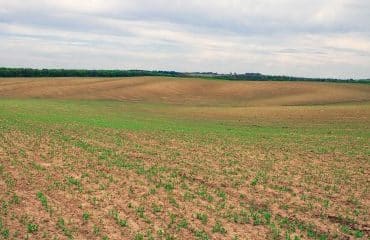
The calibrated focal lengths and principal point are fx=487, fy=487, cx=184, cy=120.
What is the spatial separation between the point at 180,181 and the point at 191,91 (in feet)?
214

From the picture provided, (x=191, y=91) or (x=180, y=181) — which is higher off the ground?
(x=191, y=91)

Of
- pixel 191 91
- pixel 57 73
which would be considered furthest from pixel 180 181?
pixel 57 73

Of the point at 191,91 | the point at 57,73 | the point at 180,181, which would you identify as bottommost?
the point at 180,181

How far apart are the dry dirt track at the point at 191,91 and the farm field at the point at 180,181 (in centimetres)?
3493

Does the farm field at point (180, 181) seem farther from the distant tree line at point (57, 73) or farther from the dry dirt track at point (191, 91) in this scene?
the distant tree line at point (57, 73)

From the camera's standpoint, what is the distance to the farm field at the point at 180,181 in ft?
39.1

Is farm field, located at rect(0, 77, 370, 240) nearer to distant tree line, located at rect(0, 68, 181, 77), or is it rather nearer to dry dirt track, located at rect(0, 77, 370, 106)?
dry dirt track, located at rect(0, 77, 370, 106)

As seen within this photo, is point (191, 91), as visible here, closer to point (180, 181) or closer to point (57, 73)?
point (57, 73)

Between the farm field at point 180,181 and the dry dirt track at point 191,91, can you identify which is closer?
the farm field at point 180,181

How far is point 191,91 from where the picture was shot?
8175 centimetres

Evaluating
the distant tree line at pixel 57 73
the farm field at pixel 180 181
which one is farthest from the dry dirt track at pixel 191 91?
the farm field at pixel 180 181

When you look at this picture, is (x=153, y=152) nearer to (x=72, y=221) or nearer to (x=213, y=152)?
(x=213, y=152)

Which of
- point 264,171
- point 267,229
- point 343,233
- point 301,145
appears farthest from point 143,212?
point 301,145

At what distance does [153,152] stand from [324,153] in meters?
8.60
